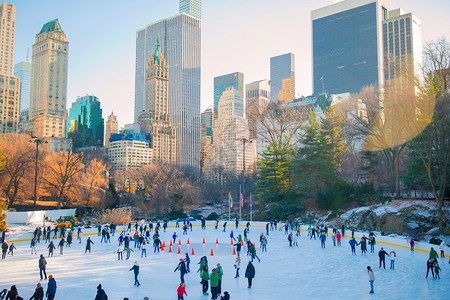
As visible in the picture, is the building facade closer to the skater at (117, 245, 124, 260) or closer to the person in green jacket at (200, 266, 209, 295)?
the skater at (117, 245, 124, 260)

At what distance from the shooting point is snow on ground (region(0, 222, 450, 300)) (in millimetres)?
15703

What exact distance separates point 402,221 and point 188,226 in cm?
2104

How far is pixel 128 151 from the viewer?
18312cm

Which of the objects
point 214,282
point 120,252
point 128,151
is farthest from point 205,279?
point 128,151

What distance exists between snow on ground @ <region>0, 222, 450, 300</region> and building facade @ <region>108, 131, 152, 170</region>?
157 metres

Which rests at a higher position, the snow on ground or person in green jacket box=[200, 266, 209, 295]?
person in green jacket box=[200, 266, 209, 295]

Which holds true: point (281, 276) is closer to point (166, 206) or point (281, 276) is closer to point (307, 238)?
point (307, 238)

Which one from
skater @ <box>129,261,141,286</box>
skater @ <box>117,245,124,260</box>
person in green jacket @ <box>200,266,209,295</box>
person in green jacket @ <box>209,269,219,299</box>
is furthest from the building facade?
person in green jacket @ <box>209,269,219,299</box>

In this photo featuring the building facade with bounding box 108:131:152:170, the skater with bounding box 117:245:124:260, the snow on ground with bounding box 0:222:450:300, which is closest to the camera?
the snow on ground with bounding box 0:222:450:300

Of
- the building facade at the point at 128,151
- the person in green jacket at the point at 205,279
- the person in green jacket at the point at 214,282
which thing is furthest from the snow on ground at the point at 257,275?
the building facade at the point at 128,151

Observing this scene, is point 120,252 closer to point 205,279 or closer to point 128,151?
point 205,279

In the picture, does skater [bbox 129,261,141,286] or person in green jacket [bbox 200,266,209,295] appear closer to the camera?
person in green jacket [bbox 200,266,209,295]

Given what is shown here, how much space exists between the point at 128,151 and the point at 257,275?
559 ft

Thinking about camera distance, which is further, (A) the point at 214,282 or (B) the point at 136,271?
(B) the point at 136,271
